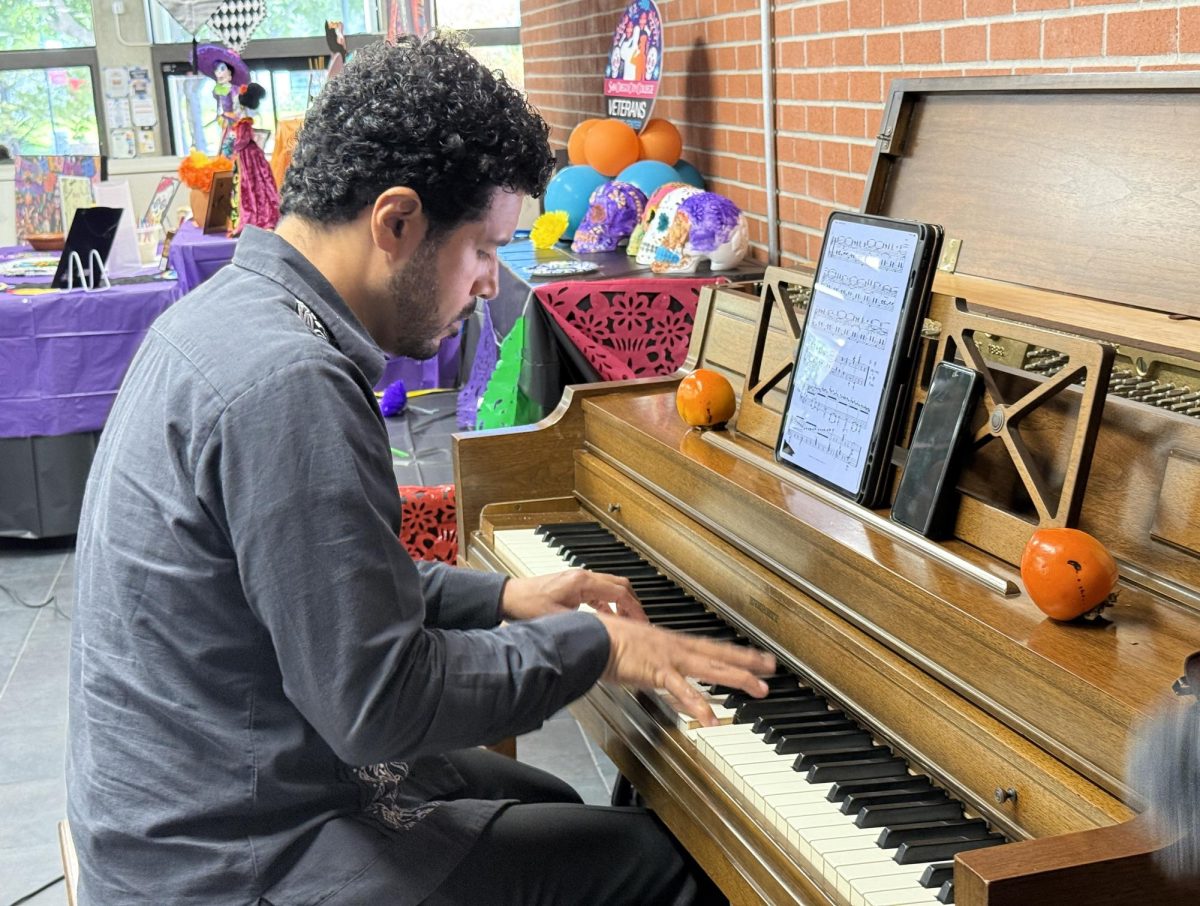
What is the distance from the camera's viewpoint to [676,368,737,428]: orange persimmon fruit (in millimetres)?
2033

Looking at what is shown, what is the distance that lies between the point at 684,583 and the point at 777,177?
1.71m

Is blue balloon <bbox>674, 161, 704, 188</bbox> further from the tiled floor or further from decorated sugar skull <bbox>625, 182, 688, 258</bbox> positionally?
the tiled floor

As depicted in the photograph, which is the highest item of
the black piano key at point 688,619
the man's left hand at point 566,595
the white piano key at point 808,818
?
the man's left hand at point 566,595

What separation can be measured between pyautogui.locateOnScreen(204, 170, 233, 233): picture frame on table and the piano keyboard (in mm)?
4358

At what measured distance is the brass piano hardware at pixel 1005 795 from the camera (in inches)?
47.8

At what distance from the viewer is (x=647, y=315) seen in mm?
2906

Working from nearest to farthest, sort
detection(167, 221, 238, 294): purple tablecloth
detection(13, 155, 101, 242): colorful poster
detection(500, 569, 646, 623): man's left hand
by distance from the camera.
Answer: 1. detection(500, 569, 646, 623): man's left hand
2. detection(167, 221, 238, 294): purple tablecloth
3. detection(13, 155, 101, 242): colorful poster

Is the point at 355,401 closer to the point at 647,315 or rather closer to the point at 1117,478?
the point at 1117,478

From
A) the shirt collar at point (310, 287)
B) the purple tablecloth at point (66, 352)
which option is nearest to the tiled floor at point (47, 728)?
the purple tablecloth at point (66, 352)

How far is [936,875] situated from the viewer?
116 centimetres

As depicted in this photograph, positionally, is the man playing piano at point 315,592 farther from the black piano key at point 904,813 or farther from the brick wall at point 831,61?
the brick wall at point 831,61

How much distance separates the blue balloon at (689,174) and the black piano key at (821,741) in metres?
2.60

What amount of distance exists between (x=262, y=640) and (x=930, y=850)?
682 millimetres

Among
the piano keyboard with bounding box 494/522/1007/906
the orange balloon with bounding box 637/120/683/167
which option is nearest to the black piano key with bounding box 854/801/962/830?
the piano keyboard with bounding box 494/522/1007/906
